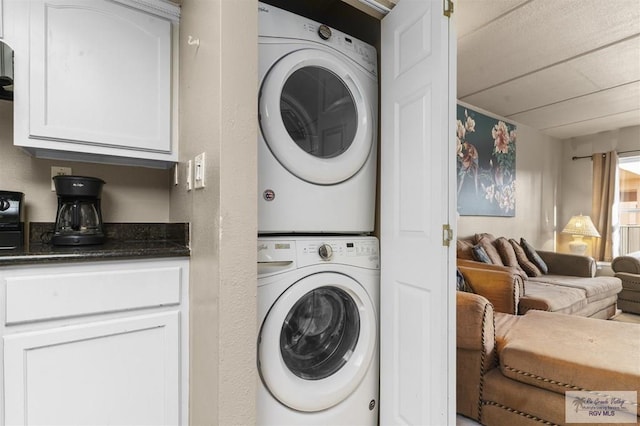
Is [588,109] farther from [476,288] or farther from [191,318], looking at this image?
[191,318]

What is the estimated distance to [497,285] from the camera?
8.00 feet

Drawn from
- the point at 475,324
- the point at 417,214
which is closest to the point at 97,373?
the point at 417,214

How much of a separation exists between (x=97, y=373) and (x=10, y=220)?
0.72 m

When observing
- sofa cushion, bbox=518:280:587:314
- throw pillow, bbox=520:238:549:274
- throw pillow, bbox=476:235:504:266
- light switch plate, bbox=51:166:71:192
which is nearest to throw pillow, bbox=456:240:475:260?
throw pillow, bbox=476:235:504:266

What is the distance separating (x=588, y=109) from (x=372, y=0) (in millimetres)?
4004

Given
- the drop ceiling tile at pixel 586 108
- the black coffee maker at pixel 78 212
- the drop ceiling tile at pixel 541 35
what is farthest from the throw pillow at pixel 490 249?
the black coffee maker at pixel 78 212

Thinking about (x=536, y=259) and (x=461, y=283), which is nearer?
(x=461, y=283)

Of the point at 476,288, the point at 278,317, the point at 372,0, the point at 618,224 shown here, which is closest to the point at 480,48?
the point at 372,0

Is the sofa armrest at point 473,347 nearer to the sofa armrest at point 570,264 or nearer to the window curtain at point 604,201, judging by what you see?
the sofa armrest at point 570,264

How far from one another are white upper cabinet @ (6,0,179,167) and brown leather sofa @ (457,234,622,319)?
2286 mm

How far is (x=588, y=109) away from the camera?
404cm

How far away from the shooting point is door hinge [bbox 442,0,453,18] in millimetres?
1161

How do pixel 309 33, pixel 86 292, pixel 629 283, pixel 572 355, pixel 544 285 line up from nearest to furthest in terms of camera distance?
1. pixel 86 292
2. pixel 309 33
3. pixel 572 355
4. pixel 544 285
5. pixel 629 283

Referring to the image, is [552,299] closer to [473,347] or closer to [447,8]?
[473,347]
